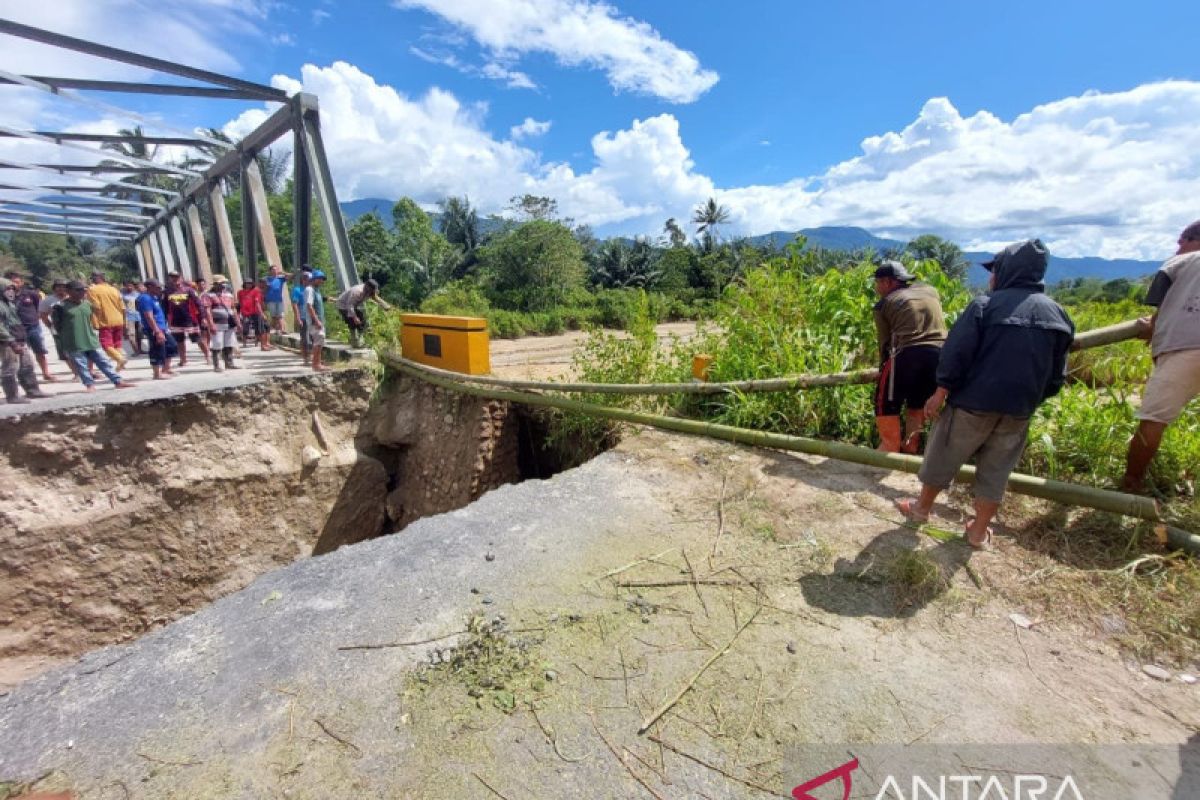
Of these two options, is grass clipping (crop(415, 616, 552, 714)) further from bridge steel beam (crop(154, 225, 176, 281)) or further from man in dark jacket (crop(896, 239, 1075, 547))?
bridge steel beam (crop(154, 225, 176, 281))

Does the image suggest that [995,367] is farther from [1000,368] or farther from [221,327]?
[221,327]

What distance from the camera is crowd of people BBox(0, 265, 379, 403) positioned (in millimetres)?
5949

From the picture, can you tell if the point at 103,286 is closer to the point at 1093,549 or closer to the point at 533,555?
the point at 533,555

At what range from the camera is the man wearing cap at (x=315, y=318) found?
709cm

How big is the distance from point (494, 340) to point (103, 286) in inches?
384

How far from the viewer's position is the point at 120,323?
7102mm

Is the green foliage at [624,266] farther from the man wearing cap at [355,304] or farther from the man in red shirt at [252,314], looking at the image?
the man wearing cap at [355,304]

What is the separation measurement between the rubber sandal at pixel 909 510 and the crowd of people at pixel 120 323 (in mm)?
6779

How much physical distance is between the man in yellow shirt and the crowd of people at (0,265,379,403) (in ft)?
0.03

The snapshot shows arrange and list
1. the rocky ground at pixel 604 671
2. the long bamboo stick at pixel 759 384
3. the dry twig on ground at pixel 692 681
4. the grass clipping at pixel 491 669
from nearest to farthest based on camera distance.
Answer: the rocky ground at pixel 604 671 → the dry twig on ground at pixel 692 681 → the grass clipping at pixel 491 669 → the long bamboo stick at pixel 759 384

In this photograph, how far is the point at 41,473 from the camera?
5.25 m

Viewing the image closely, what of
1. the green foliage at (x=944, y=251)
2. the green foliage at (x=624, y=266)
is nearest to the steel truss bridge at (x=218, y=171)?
the green foliage at (x=624, y=266)

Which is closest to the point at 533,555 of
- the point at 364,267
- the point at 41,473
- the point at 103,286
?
the point at 41,473

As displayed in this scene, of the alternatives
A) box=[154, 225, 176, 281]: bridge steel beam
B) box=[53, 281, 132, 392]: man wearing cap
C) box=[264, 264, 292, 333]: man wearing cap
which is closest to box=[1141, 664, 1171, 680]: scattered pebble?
box=[53, 281, 132, 392]: man wearing cap
